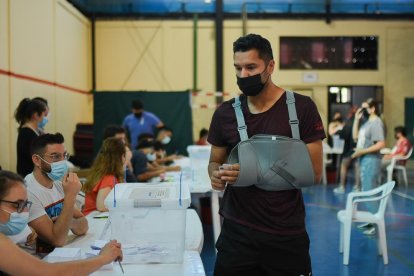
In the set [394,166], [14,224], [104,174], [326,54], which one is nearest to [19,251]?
[14,224]

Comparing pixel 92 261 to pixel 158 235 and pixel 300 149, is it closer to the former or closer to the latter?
pixel 158 235

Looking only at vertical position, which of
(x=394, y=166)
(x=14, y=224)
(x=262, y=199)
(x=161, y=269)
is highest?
(x=262, y=199)

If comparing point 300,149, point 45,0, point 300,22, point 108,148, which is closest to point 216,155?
point 300,149

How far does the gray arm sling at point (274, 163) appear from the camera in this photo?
77.2 inches

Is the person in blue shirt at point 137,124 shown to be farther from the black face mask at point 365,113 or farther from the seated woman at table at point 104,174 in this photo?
the seated woman at table at point 104,174

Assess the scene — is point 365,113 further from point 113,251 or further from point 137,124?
point 113,251

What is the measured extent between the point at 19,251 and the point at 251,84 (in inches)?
42.9

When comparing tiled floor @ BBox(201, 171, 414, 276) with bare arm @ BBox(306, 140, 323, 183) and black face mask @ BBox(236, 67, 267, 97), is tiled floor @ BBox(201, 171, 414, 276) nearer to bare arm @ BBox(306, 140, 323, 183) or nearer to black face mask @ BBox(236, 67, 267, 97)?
bare arm @ BBox(306, 140, 323, 183)

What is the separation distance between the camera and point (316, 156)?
2.04m

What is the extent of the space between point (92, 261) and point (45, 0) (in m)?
8.45

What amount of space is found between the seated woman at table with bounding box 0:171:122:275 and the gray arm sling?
0.61 metres

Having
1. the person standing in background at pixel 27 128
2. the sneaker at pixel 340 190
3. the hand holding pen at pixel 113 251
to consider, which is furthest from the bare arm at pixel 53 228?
the sneaker at pixel 340 190

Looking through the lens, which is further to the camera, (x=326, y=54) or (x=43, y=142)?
(x=326, y=54)

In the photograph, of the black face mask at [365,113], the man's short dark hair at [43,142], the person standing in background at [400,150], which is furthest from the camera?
the person standing in background at [400,150]
